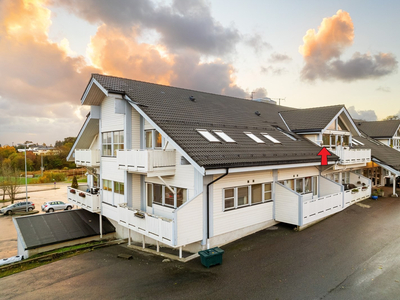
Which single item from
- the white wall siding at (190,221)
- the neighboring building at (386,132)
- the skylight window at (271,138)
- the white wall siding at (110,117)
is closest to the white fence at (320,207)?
Result: the skylight window at (271,138)

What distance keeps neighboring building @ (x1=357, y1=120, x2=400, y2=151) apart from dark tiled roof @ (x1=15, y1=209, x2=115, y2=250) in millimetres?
30948

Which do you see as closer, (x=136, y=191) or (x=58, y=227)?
(x=136, y=191)

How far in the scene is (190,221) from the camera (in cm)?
1066

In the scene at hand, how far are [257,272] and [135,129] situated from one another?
9.79 m

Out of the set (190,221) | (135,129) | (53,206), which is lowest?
(53,206)

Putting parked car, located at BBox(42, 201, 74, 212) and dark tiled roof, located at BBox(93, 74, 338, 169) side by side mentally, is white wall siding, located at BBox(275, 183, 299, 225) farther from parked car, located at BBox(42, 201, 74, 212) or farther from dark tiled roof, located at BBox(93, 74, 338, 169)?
parked car, located at BBox(42, 201, 74, 212)

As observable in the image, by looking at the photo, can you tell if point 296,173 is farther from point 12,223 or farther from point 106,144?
point 12,223

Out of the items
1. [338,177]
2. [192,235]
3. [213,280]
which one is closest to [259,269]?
[213,280]

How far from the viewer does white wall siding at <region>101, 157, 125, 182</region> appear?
15604 millimetres

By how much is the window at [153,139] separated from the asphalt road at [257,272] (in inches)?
222

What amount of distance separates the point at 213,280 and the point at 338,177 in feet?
50.3

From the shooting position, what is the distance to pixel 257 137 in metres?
15.5

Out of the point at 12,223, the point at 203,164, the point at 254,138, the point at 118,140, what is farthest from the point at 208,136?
the point at 12,223

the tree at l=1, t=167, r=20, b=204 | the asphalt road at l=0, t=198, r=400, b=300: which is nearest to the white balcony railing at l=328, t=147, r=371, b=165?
the asphalt road at l=0, t=198, r=400, b=300
